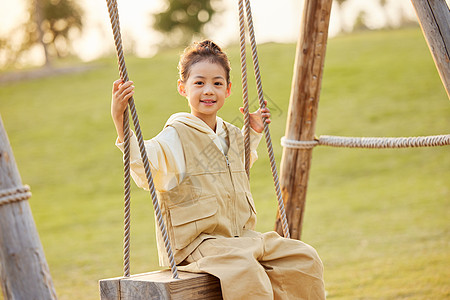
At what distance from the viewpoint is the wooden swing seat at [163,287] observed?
6.97 feet

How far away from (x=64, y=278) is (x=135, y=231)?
2.68 meters

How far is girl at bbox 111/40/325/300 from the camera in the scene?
227 centimetres

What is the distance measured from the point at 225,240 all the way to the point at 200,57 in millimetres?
786

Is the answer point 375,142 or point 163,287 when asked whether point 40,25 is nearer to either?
point 375,142

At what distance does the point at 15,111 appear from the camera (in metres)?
17.1

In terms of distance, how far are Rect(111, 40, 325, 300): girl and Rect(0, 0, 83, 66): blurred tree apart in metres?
20.4

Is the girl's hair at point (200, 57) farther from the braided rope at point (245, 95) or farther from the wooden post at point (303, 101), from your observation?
the wooden post at point (303, 101)

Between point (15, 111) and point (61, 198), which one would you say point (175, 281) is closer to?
point (61, 198)

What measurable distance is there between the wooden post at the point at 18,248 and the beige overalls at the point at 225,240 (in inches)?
18.7

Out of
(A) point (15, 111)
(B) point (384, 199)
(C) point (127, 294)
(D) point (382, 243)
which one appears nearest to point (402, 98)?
(B) point (384, 199)

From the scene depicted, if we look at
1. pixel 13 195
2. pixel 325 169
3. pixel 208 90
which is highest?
pixel 208 90

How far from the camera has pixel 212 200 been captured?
2.50m

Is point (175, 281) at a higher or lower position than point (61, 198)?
higher

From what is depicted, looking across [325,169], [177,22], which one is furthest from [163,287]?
[177,22]
